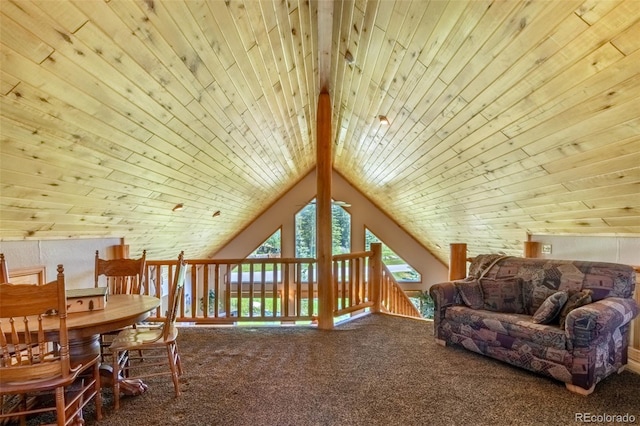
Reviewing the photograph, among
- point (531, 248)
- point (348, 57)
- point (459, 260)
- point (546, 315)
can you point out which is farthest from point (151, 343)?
point (531, 248)

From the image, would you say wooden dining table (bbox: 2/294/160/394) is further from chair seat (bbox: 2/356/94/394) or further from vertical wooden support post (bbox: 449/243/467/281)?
vertical wooden support post (bbox: 449/243/467/281)

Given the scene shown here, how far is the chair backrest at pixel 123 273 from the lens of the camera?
2.83 metres

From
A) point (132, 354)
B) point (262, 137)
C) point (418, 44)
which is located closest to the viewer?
point (418, 44)

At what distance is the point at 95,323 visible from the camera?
1.80 m

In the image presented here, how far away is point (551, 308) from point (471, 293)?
2.29ft

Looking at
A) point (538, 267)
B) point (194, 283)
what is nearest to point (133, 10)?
point (194, 283)

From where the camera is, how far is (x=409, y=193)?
5434 millimetres

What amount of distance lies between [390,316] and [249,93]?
320 cm

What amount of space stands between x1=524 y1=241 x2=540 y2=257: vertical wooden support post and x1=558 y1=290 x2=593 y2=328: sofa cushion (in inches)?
57.7

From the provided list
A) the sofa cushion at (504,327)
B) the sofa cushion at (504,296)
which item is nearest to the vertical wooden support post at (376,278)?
the sofa cushion at (504,327)

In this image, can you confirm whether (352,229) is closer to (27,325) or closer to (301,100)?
(301,100)

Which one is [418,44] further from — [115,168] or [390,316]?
[390,316]

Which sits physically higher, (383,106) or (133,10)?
(383,106)

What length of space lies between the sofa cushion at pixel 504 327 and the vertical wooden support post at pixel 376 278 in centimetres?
142
